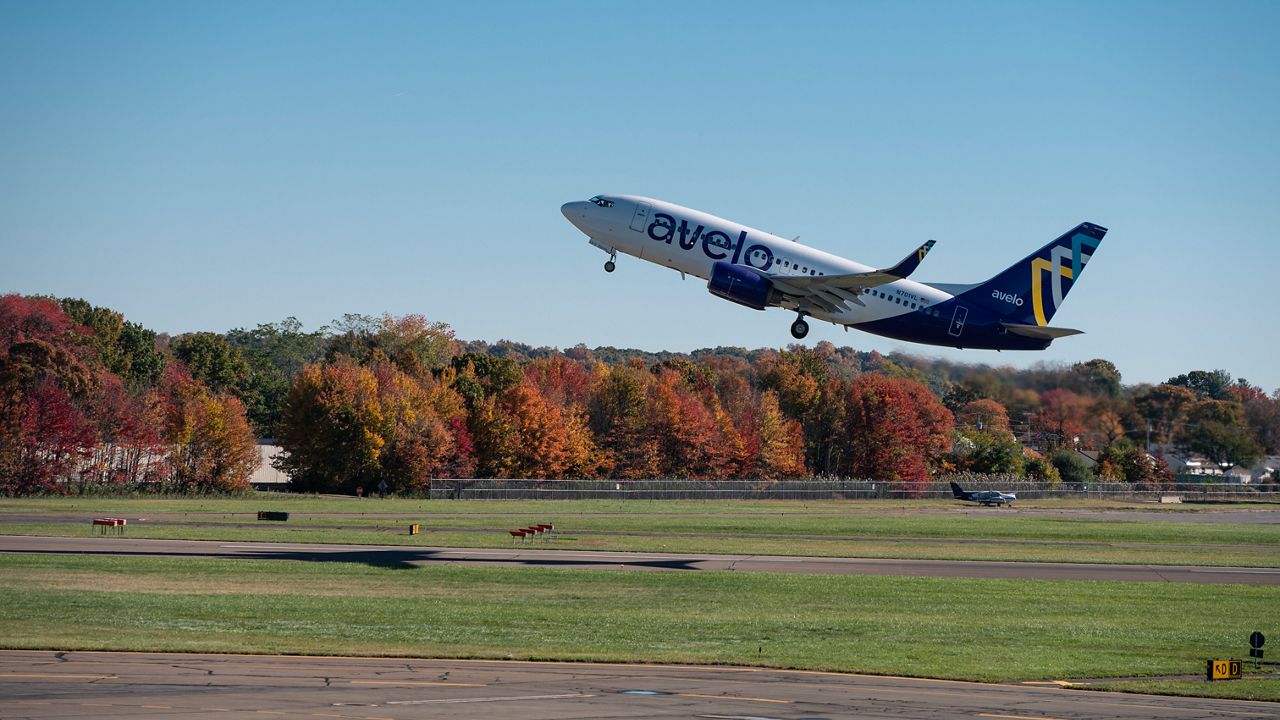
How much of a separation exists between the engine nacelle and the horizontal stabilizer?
34.6 ft

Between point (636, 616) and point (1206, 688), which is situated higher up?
point (1206, 688)

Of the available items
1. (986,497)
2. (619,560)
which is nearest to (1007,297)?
(619,560)

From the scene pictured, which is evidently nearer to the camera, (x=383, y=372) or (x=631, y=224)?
(x=631, y=224)

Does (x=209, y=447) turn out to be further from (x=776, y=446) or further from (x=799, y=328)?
(x=799, y=328)

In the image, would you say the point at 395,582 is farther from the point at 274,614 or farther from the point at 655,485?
the point at 655,485

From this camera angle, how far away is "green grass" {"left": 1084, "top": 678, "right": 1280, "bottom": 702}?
2725 cm

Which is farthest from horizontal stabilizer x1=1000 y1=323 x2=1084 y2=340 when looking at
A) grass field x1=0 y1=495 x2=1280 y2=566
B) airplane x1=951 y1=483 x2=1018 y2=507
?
airplane x1=951 y1=483 x2=1018 y2=507

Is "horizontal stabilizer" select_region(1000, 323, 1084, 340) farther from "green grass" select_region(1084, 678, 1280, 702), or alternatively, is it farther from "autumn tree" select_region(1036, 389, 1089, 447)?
"green grass" select_region(1084, 678, 1280, 702)

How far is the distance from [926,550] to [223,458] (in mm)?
70995

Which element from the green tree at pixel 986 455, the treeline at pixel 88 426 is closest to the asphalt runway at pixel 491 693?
the treeline at pixel 88 426

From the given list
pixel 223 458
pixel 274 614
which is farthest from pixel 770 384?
pixel 274 614

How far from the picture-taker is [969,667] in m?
30.0

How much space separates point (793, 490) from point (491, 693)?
3670 inches

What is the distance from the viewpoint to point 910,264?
166 ft
